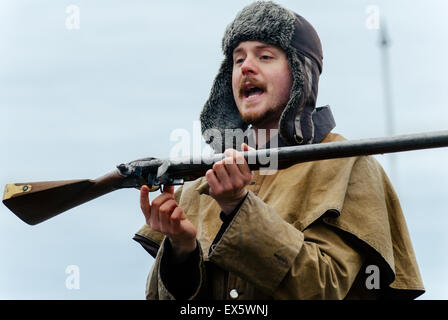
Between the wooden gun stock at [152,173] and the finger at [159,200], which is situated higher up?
the wooden gun stock at [152,173]

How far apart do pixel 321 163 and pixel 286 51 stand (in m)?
0.96

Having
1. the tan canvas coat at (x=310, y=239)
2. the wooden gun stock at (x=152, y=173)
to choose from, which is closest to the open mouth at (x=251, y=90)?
the tan canvas coat at (x=310, y=239)

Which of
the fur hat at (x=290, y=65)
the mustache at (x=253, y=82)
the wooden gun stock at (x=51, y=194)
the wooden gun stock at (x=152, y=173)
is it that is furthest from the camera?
the mustache at (x=253, y=82)

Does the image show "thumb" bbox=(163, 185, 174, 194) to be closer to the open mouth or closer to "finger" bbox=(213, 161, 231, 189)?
"finger" bbox=(213, 161, 231, 189)

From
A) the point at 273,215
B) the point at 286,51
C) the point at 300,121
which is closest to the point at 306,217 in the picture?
the point at 273,215

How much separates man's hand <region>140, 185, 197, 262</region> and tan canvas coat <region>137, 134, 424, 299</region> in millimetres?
190

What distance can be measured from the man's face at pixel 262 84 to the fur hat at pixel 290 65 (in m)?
0.08

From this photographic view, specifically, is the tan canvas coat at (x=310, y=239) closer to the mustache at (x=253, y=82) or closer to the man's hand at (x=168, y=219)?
the man's hand at (x=168, y=219)

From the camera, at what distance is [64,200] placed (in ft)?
21.0

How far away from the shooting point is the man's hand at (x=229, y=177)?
5.57 meters

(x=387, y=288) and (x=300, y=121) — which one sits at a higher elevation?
(x=300, y=121)

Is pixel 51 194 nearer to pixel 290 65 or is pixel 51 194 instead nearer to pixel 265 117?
pixel 265 117
